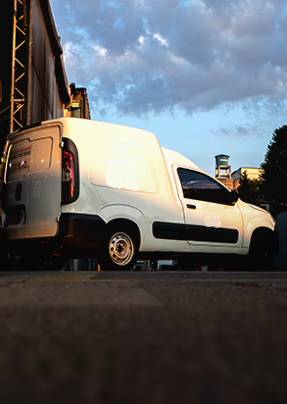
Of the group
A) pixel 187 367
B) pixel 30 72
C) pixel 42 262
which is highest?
pixel 30 72

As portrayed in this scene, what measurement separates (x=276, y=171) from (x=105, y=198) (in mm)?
44521

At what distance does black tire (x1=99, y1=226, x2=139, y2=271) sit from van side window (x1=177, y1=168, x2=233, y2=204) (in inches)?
49.2

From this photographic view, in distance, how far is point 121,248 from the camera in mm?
8609

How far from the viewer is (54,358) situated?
2.27 metres

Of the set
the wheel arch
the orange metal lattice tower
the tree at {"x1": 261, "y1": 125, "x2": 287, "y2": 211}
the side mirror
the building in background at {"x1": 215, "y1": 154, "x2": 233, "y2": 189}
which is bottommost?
the wheel arch

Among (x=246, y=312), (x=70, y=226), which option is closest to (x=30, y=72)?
(x=70, y=226)

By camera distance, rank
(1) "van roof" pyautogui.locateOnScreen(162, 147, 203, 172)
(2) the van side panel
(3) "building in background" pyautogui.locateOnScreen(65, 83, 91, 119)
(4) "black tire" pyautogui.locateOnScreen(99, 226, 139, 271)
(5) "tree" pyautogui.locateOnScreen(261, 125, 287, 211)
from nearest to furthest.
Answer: (2) the van side panel
(4) "black tire" pyautogui.locateOnScreen(99, 226, 139, 271)
(1) "van roof" pyautogui.locateOnScreen(162, 147, 203, 172)
(3) "building in background" pyautogui.locateOnScreen(65, 83, 91, 119)
(5) "tree" pyautogui.locateOnScreen(261, 125, 287, 211)

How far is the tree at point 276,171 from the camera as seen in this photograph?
49.3 m

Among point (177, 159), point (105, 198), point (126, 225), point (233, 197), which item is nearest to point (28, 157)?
point (105, 198)

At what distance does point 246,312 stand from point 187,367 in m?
1.54

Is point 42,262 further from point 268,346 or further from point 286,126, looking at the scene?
point 286,126

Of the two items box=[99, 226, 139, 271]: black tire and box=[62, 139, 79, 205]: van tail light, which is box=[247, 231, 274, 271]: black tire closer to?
box=[99, 226, 139, 271]: black tire

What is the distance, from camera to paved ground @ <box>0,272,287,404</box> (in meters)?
1.85

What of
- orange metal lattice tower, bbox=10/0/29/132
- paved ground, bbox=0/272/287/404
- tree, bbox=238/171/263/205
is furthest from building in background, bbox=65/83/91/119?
paved ground, bbox=0/272/287/404
